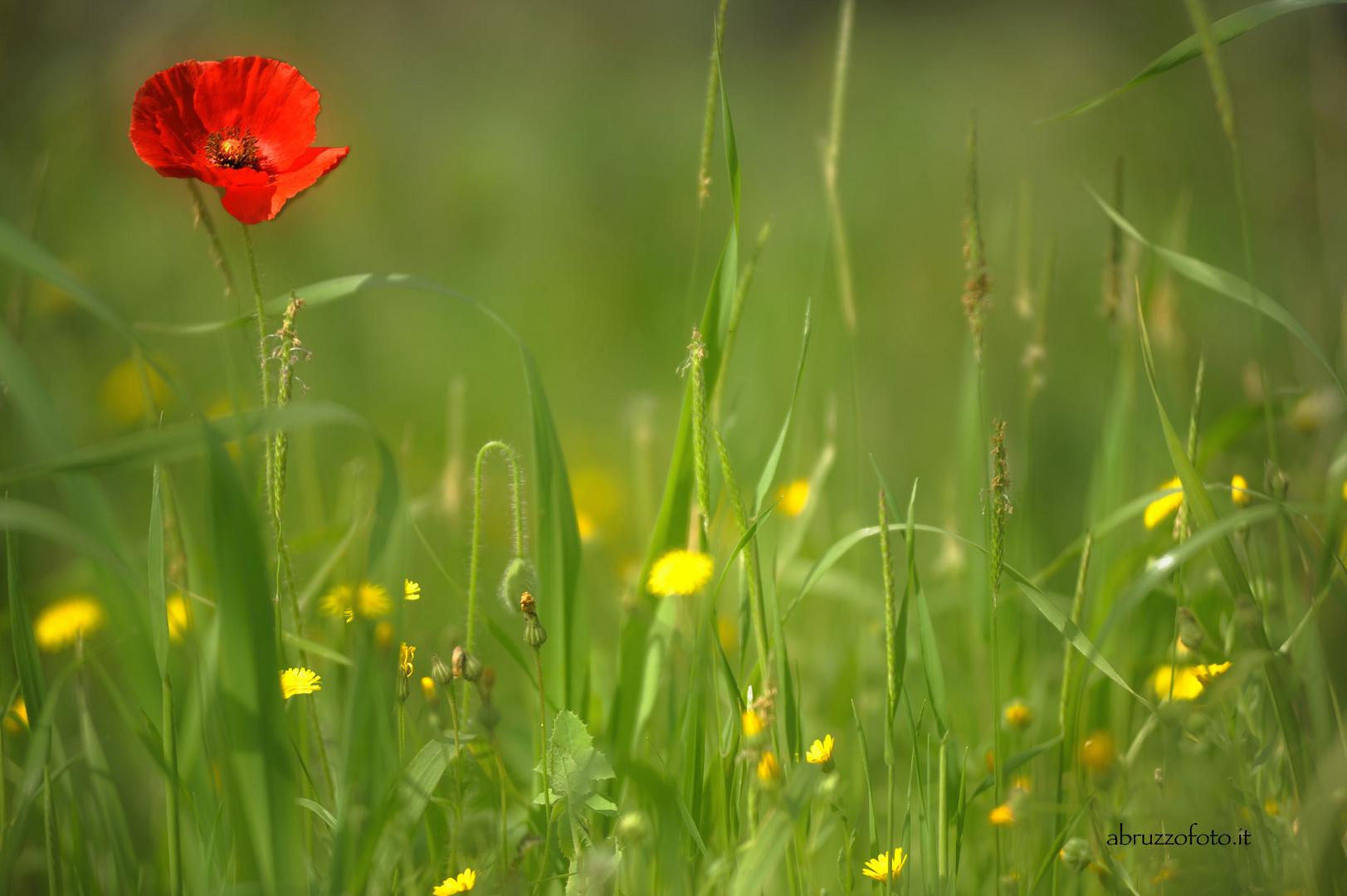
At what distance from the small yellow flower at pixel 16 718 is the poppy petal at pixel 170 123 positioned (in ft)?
1.87

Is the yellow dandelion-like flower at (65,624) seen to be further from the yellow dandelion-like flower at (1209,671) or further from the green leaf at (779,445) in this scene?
the yellow dandelion-like flower at (1209,671)

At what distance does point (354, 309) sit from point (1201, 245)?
2665mm

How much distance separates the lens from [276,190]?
80 centimetres

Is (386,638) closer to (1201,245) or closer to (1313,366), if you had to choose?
Result: (1313,366)

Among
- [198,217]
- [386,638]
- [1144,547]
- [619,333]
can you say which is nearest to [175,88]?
[198,217]

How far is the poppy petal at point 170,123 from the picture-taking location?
2.59 ft

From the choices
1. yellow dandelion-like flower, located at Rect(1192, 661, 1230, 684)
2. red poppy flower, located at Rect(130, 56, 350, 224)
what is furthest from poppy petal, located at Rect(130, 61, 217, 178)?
yellow dandelion-like flower, located at Rect(1192, 661, 1230, 684)

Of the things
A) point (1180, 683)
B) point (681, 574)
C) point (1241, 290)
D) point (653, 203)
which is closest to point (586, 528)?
point (681, 574)

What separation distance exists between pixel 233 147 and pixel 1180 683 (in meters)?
1.18

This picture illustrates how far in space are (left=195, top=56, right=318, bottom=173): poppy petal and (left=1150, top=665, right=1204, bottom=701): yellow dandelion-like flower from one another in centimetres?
104

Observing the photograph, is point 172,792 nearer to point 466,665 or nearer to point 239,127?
point 466,665

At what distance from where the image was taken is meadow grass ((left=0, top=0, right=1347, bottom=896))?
2.13 ft

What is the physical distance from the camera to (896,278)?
288cm

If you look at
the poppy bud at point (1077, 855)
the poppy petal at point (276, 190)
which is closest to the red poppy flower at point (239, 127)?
the poppy petal at point (276, 190)
